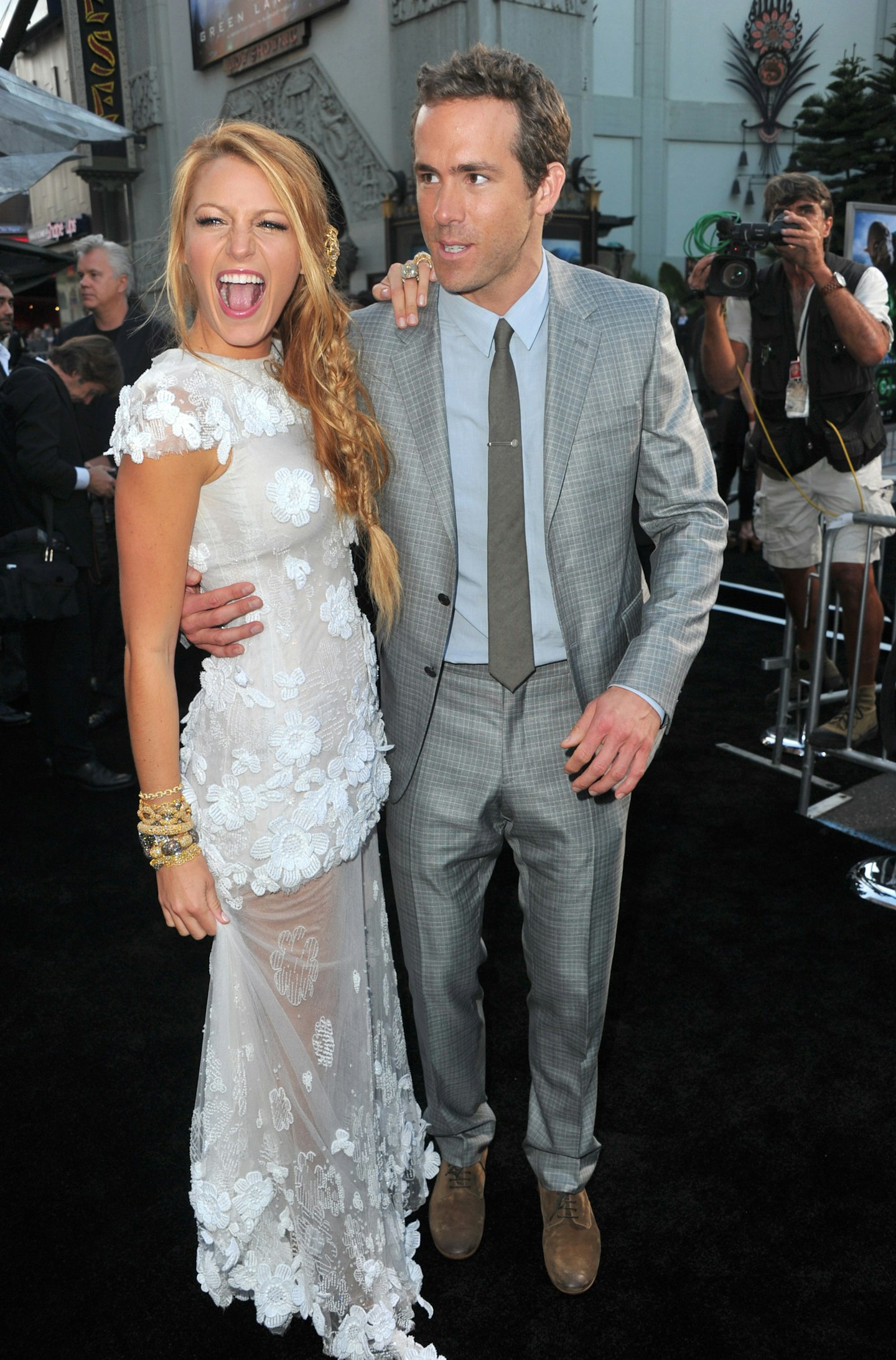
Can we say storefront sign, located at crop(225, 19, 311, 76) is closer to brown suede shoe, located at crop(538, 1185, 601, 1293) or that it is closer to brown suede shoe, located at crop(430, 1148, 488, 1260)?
brown suede shoe, located at crop(430, 1148, 488, 1260)

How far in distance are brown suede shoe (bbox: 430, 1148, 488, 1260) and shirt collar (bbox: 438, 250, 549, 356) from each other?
1636mm

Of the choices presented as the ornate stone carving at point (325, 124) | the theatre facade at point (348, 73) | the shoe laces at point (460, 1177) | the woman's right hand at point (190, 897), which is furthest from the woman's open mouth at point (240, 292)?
the ornate stone carving at point (325, 124)

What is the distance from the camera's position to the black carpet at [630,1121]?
2.00 meters

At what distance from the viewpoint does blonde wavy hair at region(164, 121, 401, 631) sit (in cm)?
161

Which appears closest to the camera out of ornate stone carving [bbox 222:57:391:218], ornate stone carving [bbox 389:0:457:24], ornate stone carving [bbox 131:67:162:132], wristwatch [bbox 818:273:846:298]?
wristwatch [bbox 818:273:846:298]

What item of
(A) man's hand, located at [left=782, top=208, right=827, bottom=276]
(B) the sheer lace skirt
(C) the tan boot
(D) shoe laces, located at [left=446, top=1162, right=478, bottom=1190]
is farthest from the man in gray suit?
(A) man's hand, located at [left=782, top=208, right=827, bottom=276]

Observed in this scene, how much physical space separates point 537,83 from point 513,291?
32 cm

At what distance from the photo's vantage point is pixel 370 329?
191 cm

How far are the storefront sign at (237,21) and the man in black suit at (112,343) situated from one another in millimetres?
10572

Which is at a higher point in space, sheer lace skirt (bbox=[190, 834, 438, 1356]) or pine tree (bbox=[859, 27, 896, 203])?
pine tree (bbox=[859, 27, 896, 203])

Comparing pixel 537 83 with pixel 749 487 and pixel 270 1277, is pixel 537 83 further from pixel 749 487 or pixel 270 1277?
pixel 749 487

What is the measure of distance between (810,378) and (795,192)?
725 millimetres

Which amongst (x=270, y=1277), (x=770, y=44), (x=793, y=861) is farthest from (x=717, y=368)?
(x=770, y=44)

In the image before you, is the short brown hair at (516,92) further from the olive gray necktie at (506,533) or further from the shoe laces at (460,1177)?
the shoe laces at (460,1177)
